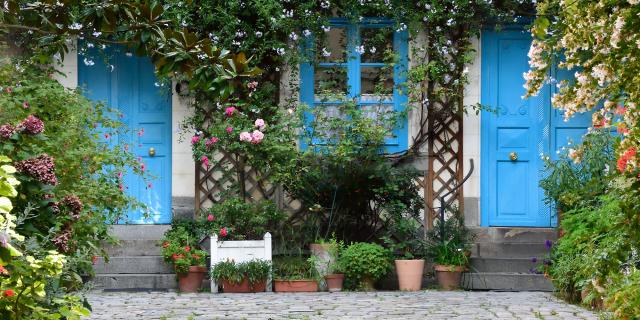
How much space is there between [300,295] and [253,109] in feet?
7.89

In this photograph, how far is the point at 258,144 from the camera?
10977mm

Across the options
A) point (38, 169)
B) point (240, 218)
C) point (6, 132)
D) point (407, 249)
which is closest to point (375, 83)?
point (407, 249)

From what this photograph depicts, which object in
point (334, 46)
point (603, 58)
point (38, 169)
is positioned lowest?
point (38, 169)

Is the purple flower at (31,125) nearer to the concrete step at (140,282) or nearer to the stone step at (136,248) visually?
the concrete step at (140,282)

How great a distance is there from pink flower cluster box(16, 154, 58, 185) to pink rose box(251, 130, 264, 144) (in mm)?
5486

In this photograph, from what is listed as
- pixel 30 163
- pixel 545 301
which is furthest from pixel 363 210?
pixel 30 163

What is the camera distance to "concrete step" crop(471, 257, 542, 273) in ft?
35.1

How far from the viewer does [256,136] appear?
10773mm

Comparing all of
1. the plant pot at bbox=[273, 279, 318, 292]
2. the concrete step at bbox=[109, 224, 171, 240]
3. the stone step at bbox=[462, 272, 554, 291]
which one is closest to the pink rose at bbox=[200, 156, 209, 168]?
the concrete step at bbox=[109, 224, 171, 240]

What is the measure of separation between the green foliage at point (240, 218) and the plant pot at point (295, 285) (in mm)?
632

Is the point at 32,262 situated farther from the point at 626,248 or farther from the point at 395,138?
the point at 395,138

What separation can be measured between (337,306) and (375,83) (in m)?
3.65

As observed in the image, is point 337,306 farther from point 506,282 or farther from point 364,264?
point 506,282

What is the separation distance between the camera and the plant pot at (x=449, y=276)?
413 inches
